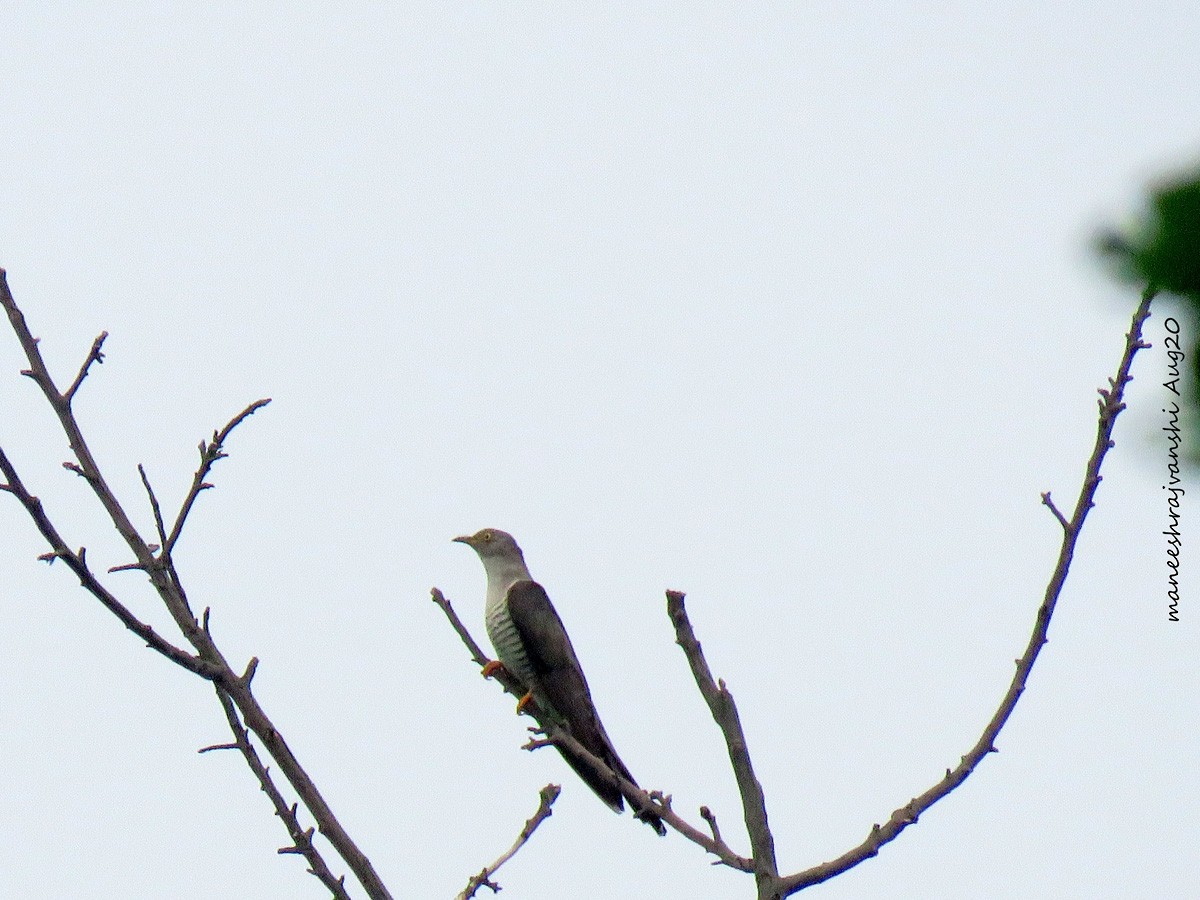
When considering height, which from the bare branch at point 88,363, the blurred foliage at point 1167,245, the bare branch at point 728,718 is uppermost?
the bare branch at point 88,363

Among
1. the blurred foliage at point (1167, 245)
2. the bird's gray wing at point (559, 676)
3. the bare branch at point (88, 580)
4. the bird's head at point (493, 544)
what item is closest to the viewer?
the blurred foliage at point (1167, 245)

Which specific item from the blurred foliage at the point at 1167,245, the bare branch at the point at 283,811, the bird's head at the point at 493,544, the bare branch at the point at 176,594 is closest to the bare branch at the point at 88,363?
the bare branch at the point at 176,594

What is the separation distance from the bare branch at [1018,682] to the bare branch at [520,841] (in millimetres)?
1061

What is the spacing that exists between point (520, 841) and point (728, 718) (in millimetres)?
1061

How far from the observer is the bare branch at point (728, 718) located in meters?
3.08

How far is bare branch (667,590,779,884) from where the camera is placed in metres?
3.08

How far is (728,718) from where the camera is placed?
10.3 ft

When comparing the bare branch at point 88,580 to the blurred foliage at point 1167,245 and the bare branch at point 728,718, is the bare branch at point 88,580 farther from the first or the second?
the blurred foliage at point 1167,245

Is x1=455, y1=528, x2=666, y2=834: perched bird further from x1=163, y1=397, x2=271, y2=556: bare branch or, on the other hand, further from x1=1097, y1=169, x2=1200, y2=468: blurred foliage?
x1=1097, y1=169, x2=1200, y2=468: blurred foliage

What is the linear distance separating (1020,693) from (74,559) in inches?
91.9

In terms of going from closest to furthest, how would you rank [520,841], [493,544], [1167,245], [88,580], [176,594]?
[1167,245]
[88,580]
[176,594]
[520,841]
[493,544]

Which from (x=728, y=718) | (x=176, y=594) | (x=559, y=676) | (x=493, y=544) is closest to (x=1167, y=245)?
(x=728, y=718)

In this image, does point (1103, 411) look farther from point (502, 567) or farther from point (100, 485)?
point (502, 567)

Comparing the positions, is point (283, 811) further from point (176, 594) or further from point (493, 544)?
point (493, 544)
